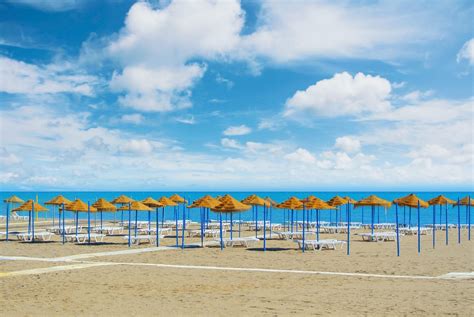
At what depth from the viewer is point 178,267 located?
48.4 ft

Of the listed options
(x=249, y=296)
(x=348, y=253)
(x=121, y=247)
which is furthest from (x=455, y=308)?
(x=121, y=247)

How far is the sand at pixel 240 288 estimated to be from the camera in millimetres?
9258

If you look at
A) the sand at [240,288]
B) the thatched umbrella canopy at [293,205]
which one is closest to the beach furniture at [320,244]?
the thatched umbrella canopy at [293,205]

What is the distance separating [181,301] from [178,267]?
15.9 ft

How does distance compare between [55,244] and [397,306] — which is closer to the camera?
[397,306]

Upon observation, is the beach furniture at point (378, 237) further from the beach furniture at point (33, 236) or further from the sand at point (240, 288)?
the beach furniture at point (33, 236)

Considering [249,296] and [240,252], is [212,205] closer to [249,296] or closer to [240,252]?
[240,252]

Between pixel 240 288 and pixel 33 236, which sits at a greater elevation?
pixel 240 288

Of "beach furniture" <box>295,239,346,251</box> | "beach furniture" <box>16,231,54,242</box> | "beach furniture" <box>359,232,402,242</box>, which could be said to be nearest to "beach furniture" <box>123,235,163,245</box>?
"beach furniture" <box>16,231,54,242</box>

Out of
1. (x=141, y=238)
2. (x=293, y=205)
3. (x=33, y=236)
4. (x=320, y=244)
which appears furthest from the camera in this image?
(x=33, y=236)

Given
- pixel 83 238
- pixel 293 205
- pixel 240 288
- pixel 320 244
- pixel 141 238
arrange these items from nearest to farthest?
pixel 240 288, pixel 320 244, pixel 293 205, pixel 141 238, pixel 83 238

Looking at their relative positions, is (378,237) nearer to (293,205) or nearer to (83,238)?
(293,205)

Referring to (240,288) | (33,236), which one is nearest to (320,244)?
(240,288)

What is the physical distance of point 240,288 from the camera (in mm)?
11305
